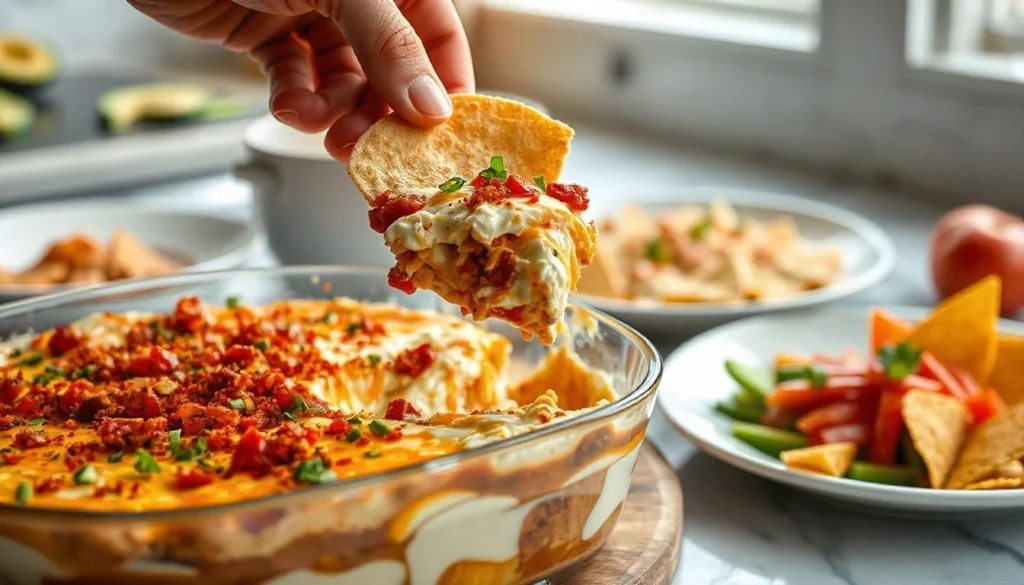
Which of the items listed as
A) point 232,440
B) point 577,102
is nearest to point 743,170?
point 577,102

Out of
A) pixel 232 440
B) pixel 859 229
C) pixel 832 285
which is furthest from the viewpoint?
pixel 859 229

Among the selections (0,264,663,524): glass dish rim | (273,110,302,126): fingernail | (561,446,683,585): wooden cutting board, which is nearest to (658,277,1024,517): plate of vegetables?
(561,446,683,585): wooden cutting board

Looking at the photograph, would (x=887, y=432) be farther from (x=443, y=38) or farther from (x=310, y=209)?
(x=310, y=209)

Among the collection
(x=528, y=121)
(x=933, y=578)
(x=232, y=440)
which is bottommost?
(x=933, y=578)

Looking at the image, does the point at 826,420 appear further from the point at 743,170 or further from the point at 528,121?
the point at 743,170

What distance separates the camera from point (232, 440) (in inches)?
55.8

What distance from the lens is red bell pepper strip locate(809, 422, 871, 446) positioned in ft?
5.96

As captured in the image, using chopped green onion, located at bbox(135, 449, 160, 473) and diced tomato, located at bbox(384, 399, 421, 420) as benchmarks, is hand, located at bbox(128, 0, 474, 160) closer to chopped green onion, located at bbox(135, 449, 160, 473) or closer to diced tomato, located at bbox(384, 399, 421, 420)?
diced tomato, located at bbox(384, 399, 421, 420)

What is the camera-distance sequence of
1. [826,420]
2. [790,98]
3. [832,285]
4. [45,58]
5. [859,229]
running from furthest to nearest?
[45,58] → [790,98] → [859,229] → [832,285] → [826,420]

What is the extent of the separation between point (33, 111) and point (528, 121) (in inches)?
131

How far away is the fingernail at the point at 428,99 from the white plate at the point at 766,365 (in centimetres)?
59

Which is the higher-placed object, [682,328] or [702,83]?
[702,83]

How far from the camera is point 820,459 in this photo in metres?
1.70

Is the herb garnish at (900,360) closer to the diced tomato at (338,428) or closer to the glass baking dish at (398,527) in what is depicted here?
the glass baking dish at (398,527)
